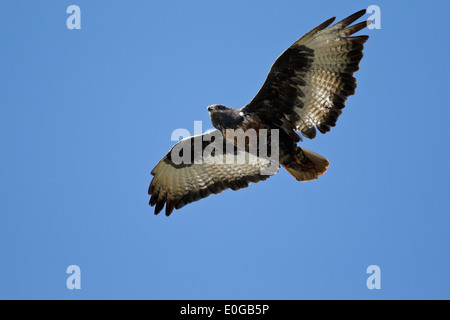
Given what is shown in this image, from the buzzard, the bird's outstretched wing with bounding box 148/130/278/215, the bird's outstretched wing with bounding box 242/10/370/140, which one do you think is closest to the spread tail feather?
the buzzard

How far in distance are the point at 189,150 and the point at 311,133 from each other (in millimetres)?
2248

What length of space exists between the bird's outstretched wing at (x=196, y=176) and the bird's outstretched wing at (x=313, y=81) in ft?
4.92

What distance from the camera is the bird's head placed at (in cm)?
832

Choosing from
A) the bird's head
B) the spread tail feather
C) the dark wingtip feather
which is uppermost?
the dark wingtip feather

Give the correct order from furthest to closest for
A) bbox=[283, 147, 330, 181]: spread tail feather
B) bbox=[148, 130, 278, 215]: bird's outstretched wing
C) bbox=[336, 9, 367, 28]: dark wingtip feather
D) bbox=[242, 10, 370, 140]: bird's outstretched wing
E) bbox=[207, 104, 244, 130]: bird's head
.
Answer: bbox=[148, 130, 278, 215]: bird's outstretched wing, bbox=[283, 147, 330, 181]: spread tail feather, bbox=[207, 104, 244, 130]: bird's head, bbox=[242, 10, 370, 140]: bird's outstretched wing, bbox=[336, 9, 367, 28]: dark wingtip feather

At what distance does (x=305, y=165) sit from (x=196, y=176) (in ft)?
6.92

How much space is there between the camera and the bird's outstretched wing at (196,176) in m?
9.98

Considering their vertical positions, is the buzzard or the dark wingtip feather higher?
the dark wingtip feather

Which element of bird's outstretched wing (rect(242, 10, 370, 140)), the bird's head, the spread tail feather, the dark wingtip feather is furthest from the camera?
the spread tail feather

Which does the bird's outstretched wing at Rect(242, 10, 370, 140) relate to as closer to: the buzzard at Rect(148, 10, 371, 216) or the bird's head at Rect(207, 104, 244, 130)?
the buzzard at Rect(148, 10, 371, 216)

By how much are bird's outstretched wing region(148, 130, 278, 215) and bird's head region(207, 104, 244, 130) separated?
1.56 meters

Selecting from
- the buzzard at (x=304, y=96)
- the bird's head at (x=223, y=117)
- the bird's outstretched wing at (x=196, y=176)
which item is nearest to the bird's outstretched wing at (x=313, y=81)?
the buzzard at (x=304, y=96)

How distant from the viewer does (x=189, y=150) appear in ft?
32.5

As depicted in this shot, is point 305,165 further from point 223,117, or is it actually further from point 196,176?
point 196,176
